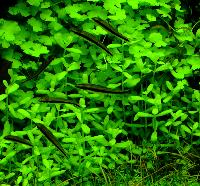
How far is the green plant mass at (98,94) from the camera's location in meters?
4.26

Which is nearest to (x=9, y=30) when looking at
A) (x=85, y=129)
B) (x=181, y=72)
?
(x=85, y=129)

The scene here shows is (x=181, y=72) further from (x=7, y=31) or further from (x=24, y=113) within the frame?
(x=7, y=31)

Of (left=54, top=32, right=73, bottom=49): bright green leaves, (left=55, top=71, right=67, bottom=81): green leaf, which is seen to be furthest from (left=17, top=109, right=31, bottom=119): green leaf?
(left=54, top=32, right=73, bottom=49): bright green leaves

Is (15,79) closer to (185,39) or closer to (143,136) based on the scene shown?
(143,136)

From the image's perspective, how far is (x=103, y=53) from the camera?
15.2ft

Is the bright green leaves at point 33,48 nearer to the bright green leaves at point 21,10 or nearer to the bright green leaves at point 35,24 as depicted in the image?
the bright green leaves at point 35,24

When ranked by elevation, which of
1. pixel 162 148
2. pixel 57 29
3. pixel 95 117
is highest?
pixel 57 29

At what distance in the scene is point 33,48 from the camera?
4.40 m

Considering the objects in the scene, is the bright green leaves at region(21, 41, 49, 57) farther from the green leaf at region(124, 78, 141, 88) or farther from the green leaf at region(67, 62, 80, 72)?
the green leaf at region(124, 78, 141, 88)

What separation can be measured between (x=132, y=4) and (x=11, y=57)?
1.21 metres

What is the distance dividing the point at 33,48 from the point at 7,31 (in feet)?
0.90

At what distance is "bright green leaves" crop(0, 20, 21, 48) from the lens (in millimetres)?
4238

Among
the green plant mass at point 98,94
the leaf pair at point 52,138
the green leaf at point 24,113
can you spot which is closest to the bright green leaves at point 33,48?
the green plant mass at point 98,94

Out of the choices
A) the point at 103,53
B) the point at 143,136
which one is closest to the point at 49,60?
the point at 103,53
